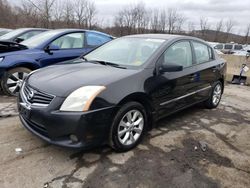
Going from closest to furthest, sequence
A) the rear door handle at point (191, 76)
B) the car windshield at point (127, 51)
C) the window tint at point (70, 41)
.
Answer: the car windshield at point (127, 51) < the rear door handle at point (191, 76) < the window tint at point (70, 41)

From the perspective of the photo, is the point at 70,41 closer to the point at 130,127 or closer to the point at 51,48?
the point at 51,48

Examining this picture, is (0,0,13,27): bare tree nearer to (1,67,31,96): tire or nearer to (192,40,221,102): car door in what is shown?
(1,67,31,96): tire

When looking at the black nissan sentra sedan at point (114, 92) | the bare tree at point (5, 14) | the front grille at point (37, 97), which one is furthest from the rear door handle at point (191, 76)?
the bare tree at point (5, 14)

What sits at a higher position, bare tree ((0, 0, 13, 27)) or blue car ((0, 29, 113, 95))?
bare tree ((0, 0, 13, 27))

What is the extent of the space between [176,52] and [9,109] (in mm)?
3143

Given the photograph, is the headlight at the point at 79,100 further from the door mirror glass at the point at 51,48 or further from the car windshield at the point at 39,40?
the car windshield at the point at 39,40

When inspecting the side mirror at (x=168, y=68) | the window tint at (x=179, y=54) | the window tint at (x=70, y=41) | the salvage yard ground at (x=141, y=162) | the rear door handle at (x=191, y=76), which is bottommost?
the salvage yard ground at (x=141, y=162)

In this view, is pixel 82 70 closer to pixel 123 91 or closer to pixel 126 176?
pixel 123 91

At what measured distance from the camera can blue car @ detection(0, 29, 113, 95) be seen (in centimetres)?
473

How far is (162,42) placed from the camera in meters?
3.53

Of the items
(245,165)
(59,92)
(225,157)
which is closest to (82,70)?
(59,92)

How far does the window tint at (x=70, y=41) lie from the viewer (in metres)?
5.38

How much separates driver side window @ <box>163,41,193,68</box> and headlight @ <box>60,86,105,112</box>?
52.9 inches

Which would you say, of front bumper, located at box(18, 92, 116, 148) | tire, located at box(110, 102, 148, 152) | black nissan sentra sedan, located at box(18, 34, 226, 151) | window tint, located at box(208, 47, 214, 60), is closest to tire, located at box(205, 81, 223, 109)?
window tint, located at box(208, 47, 214, 60)
